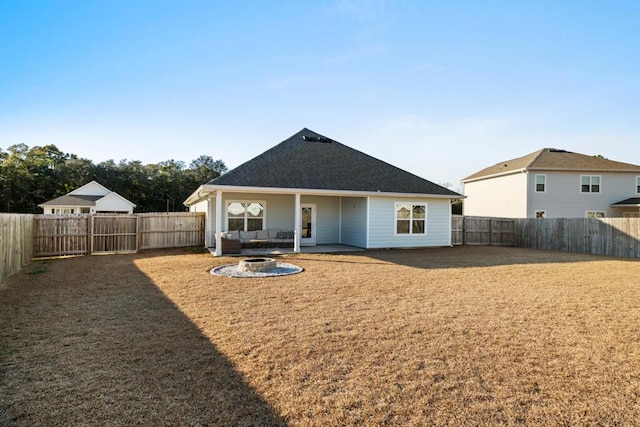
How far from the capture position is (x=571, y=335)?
16.2ft

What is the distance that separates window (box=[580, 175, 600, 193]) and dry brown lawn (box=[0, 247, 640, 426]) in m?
18.7

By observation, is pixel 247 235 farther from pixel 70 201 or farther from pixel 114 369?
pixel 70 201

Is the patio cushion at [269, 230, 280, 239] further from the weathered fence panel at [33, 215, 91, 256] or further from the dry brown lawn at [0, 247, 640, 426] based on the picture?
the dry brown lawn at [0, 247, 640, 426]

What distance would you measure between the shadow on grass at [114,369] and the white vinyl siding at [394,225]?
34.7 ft

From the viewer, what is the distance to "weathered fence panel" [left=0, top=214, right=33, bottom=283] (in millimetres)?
8367

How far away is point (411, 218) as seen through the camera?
16.6m

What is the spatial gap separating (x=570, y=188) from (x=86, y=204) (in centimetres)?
4053

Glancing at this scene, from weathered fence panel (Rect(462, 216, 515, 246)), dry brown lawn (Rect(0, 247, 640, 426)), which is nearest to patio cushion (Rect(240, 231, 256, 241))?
dry brown lawn (Rect(0, 247, 640, 426))

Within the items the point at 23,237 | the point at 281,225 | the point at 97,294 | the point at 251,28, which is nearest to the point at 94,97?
the point at 23,237

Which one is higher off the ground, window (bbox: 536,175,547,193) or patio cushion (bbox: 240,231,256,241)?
window (bbox: 536,175,547,193)

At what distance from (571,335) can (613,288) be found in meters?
4.73

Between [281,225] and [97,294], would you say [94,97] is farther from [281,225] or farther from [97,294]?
[97,294]

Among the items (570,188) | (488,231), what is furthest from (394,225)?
(570,188)

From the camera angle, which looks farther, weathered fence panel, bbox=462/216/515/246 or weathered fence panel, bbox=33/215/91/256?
weathered fence panel, bbox=462/216/515/246
